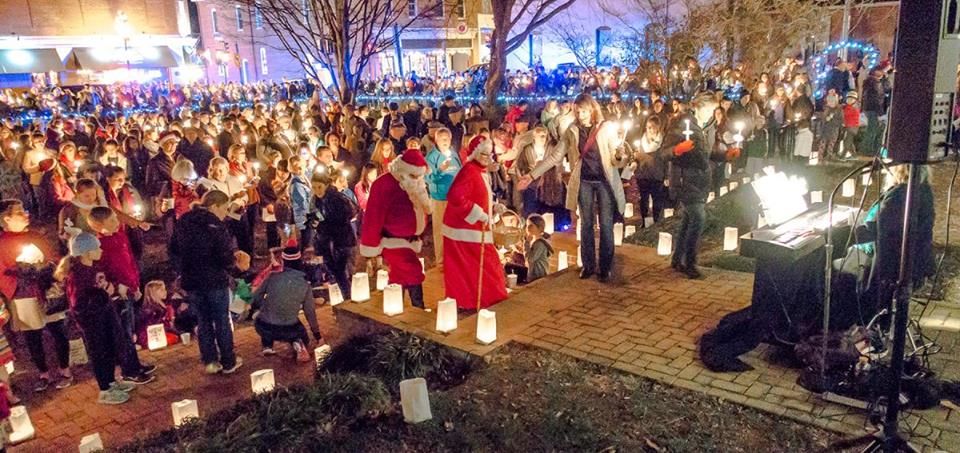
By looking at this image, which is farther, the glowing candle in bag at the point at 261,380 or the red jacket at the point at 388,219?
the red jacket at the point at 388,219

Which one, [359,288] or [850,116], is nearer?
[359,288]

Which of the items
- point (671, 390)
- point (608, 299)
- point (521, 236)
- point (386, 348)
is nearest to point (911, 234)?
point (671, 390)

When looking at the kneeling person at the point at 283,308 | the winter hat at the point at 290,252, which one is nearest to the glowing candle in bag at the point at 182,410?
the kneeling person at the point at 283,308

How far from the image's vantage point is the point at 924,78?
148 inches

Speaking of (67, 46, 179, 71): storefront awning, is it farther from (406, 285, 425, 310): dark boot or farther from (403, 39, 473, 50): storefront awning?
(406, 285, 425, 310): dark boot

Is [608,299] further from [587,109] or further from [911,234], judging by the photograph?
[911,234]

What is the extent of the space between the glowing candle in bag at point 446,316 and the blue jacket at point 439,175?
3.09 metres

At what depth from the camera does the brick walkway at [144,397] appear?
18.8 ft

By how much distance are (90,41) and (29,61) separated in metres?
4.23

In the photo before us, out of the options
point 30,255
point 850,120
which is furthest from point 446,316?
point 850,120

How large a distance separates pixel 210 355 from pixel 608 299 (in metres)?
3.83

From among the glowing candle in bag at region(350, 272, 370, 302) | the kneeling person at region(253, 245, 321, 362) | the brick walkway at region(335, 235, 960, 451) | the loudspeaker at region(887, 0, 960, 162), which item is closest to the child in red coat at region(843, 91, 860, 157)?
the brick walkway at region(335, 235, 960, 451)

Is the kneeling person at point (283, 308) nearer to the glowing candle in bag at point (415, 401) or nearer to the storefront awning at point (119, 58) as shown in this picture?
the glowing candle in bag at point (415, 401)

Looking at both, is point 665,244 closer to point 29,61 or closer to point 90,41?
point 29,61
